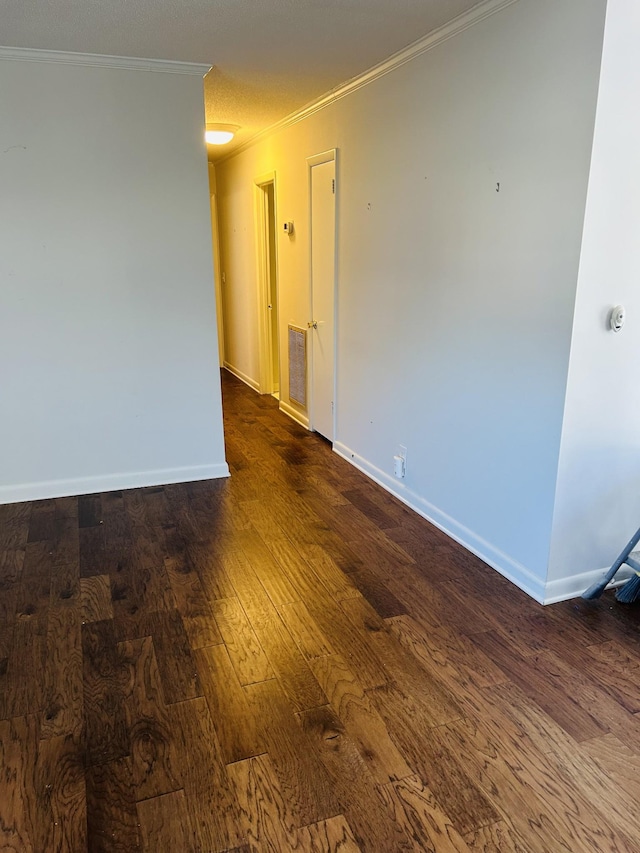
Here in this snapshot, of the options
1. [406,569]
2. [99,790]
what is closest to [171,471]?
[406,569]

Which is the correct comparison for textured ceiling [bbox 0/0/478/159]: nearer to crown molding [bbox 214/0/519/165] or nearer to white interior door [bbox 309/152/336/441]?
crown molding [bbox 214/0/519/165]

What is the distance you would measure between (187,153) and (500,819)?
3492 mm

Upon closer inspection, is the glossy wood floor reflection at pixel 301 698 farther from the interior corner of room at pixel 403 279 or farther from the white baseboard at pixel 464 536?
the interior corner of room at pixel 403 279

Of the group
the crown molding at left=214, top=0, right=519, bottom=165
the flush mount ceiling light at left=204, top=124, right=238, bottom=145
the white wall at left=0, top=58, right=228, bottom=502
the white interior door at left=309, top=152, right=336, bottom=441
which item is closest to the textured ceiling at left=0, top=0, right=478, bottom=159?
the crown molding at left=214, top=0, right=519, bottom=165

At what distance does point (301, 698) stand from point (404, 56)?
308cm

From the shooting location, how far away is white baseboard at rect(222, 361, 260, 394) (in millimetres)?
6625

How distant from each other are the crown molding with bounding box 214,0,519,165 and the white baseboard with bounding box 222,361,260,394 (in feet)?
8.27

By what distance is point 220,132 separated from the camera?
5.04 metres

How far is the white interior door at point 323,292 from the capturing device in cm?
434

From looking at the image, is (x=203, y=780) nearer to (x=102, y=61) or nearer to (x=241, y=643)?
(x=241, y=643)

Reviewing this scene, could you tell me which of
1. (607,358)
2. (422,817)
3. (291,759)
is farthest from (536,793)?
(607,358)

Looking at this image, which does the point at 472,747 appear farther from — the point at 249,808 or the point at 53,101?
the point at 53,101

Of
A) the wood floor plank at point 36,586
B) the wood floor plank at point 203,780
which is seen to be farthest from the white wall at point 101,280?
the wood floor plank at point 203,780

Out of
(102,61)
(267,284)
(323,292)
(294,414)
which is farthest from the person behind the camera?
(267,284)
